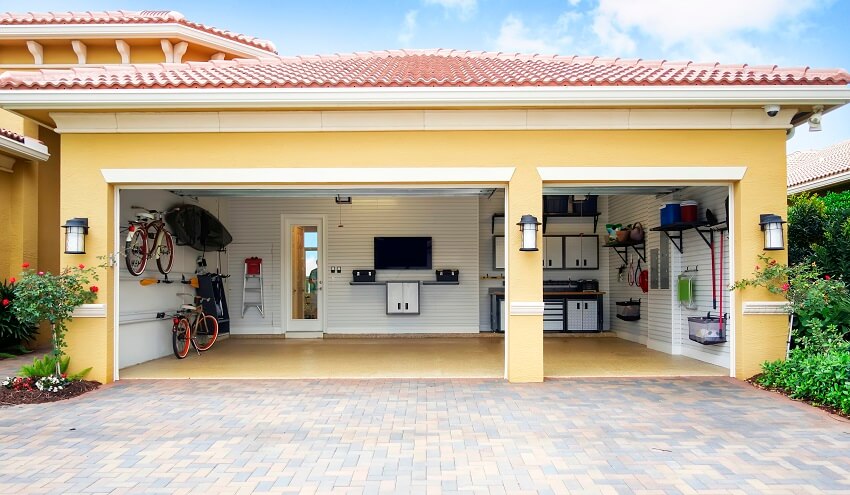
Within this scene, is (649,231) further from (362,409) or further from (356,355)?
(362,409)

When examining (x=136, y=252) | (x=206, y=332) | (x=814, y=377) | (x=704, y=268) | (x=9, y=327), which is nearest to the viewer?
(x=814, y=377)

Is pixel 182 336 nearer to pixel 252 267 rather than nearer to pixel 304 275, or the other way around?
pixel 252 267

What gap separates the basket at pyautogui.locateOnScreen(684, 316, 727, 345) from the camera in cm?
732

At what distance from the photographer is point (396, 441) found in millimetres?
4406

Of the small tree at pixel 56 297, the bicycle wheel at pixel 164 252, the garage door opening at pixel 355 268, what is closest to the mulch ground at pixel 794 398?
the garage door opening at pixel 355 268

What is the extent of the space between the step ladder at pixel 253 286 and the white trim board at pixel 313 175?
4.75 metres

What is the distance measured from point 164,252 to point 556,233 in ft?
23.0

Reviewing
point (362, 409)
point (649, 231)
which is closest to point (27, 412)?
point (362, 409)

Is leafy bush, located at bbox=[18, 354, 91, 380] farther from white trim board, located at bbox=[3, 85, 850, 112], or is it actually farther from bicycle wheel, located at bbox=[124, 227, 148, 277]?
white trim board, located at bbox=[3, 85, 850, 112]

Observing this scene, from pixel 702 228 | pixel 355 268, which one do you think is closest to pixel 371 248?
pixel 355 268

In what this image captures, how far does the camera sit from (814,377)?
5465mm

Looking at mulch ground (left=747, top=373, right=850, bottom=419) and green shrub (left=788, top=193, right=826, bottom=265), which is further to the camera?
green shrub (left=788, top=193, right=826, bottom=265)

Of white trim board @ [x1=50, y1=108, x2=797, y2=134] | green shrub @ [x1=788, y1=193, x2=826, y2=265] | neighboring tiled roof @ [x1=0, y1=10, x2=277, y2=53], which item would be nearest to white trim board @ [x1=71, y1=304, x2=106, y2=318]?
white trim board @ [x1=50, y1=108, x2=797, y2=134]

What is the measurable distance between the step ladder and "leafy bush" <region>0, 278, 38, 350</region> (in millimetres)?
3458
